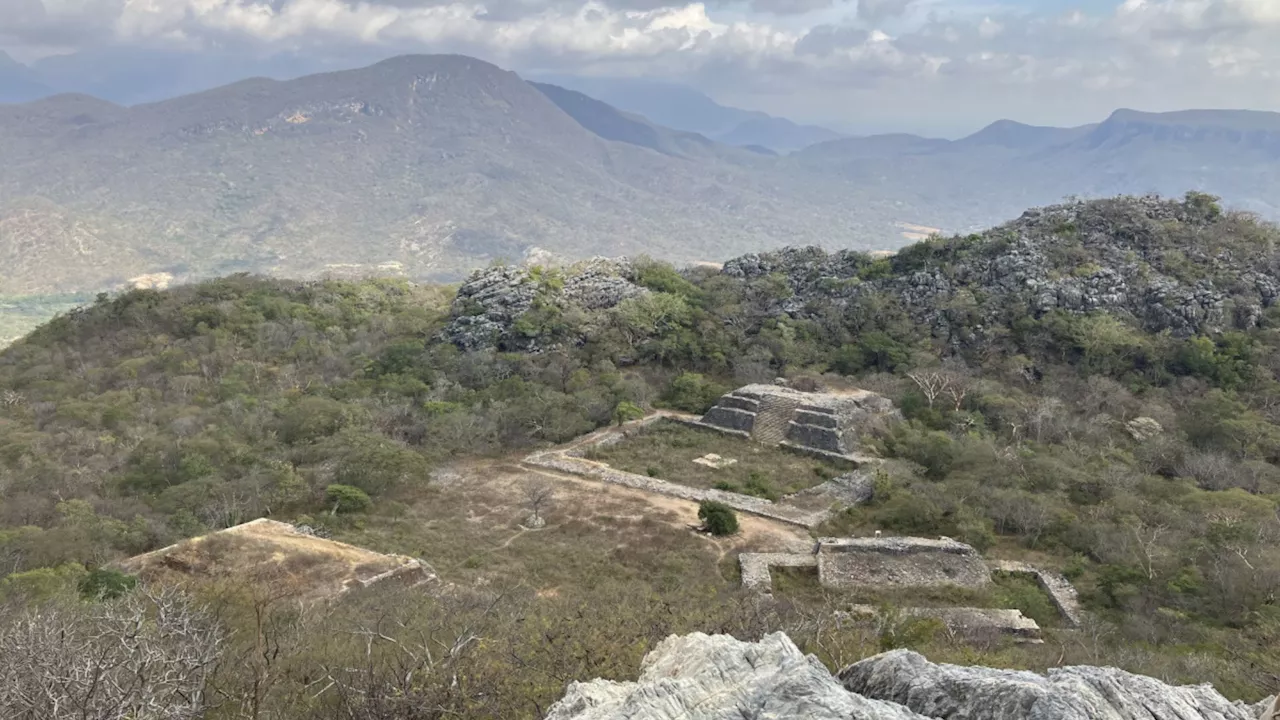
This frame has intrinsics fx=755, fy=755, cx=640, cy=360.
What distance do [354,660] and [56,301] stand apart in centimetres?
15089

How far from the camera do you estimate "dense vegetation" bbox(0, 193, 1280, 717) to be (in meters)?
11.6

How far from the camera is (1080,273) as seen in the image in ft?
131

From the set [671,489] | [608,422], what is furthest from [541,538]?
[608,422]

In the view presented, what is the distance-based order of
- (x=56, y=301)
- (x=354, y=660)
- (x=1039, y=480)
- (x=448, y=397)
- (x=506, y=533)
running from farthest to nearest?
(x=56, y=301)
(x=448, y=397)
(x=1039, y=480)
(x=506, y=533)
(x=354, y=660)

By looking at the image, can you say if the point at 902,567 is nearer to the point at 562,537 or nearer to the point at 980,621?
the point at 980,621

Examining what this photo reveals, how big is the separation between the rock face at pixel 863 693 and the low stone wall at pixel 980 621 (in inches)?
344

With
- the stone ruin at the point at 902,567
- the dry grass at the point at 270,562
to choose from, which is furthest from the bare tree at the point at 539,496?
the stone ruin at the point at 902,567

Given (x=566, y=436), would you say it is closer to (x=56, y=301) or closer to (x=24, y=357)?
(x=24, y=357)

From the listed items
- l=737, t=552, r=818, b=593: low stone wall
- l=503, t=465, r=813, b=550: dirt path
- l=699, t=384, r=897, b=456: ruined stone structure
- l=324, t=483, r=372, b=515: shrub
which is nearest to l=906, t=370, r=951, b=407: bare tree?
l=699, t=384, r=897, b=456: ruined stone structure

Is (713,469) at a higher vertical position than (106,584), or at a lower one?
lower

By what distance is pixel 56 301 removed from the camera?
127m

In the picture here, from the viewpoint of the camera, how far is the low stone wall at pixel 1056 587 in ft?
55.8

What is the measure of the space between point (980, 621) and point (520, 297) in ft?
105

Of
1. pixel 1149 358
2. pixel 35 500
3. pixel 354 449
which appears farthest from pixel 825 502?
pixel 35 500
